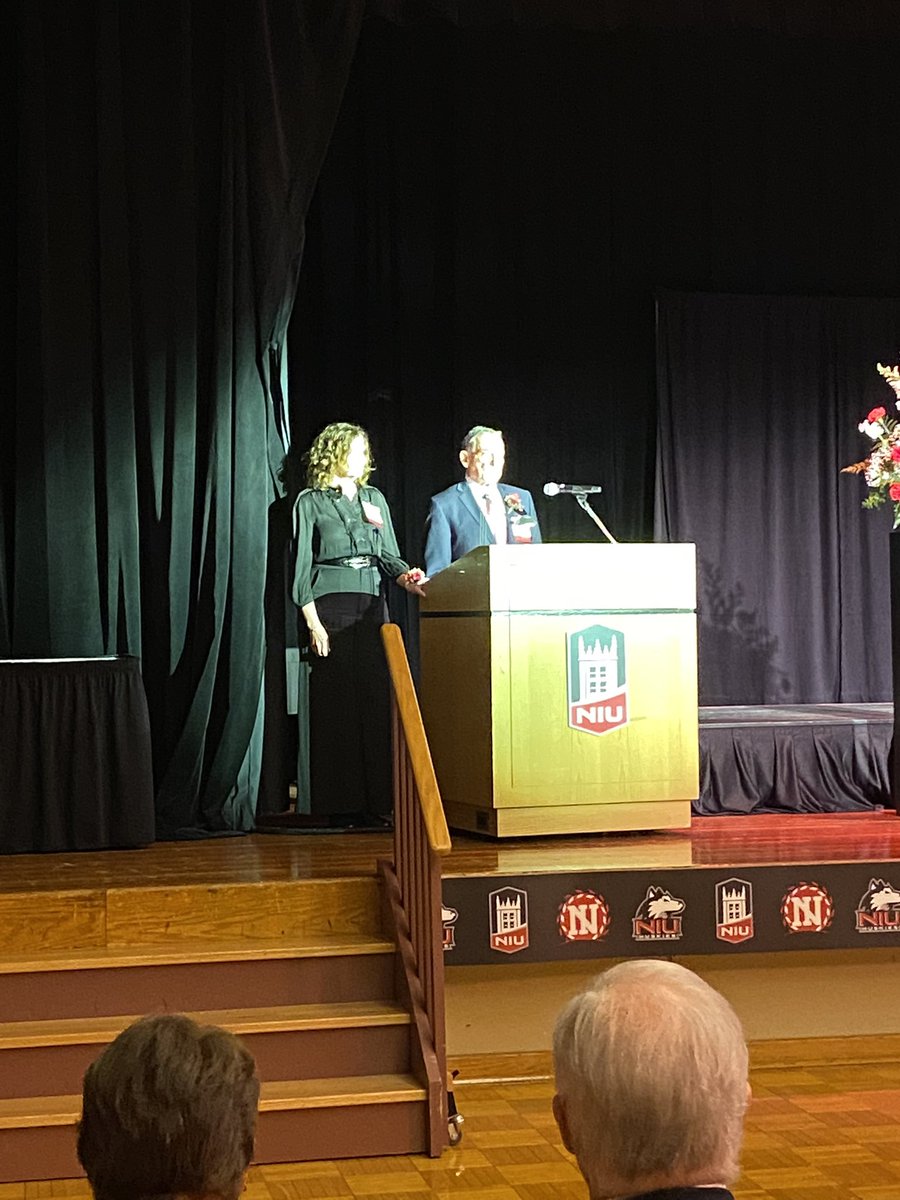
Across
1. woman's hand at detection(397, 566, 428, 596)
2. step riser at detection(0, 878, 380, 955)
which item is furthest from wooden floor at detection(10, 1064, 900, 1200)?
woman's hand at detection(397, 566, 428, 596)

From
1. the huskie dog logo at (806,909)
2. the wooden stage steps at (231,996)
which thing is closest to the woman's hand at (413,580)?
the wooden stage steps at (231,996)

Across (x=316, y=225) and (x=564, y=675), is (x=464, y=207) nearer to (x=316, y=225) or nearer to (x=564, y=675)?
(x=316, y=225)

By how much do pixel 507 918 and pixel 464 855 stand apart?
0.45 m

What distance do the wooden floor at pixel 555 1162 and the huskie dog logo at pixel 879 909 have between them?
46 cm

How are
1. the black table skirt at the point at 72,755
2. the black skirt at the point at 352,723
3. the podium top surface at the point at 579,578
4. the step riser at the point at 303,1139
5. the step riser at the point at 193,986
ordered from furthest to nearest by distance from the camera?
the black skirt at the point at 352,723, the black table skirt at the point at 72,755, the podium top surface at the point at 579,578, the step riser at the point at 193,986, the step riser at the point at 303,1139

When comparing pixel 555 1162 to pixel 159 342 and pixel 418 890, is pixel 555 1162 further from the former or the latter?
pixel 159 342

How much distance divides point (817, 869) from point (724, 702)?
3922 millimetres

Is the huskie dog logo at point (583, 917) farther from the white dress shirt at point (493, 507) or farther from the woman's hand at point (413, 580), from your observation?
the white dress shirt at point (493, 507)

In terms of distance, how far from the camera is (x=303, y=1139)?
13.9 feet

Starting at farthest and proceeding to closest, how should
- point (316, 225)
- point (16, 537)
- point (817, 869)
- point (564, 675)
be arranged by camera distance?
point (316, 225)
point (16, 537)
point (564, 675)
point (817, 869)

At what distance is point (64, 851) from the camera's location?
18.9 feet

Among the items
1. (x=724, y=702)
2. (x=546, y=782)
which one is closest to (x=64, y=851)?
(x=546, y=782)

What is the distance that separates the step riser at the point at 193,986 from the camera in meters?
4.49

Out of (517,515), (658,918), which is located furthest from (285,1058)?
(517,515)
